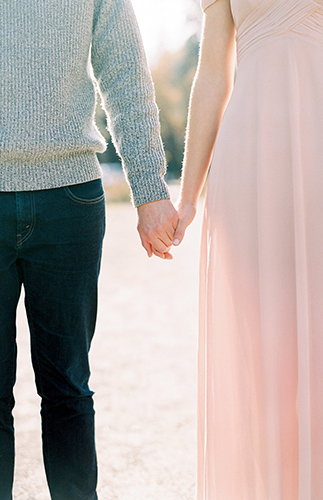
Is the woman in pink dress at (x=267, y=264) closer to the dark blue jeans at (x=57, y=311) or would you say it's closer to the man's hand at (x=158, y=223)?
the man's hand at (x=158, y=223)

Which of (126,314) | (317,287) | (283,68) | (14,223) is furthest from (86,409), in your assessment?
(126,314)

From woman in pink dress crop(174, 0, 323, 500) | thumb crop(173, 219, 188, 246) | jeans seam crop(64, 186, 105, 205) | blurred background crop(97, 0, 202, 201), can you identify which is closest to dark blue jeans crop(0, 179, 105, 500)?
jeans seam crop(64, 186, 105, 205)

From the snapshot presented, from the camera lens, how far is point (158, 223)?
196 cm

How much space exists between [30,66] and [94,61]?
0.30m

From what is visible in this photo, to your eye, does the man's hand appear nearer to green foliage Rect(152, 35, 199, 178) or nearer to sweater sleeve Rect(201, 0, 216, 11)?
sweater sleeve Rect(201, 0, 216, 11)

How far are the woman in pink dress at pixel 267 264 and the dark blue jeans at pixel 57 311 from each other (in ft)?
1.28

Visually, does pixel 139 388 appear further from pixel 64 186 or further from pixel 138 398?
pixel 64 186

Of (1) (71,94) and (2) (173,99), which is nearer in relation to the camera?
(1) (71,94)

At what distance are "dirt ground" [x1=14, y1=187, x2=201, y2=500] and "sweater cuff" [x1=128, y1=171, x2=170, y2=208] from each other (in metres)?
1.35

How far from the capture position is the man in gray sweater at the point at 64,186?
1.75 metres

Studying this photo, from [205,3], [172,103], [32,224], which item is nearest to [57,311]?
[32,224]

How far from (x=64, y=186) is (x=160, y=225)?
1.11 ft

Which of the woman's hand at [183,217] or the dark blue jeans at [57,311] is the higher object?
the woman's hand at [183,217]

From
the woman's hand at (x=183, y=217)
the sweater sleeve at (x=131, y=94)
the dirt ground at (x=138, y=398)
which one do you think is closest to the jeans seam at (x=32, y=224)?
the sweater sleeve at (x=131, y=94)
